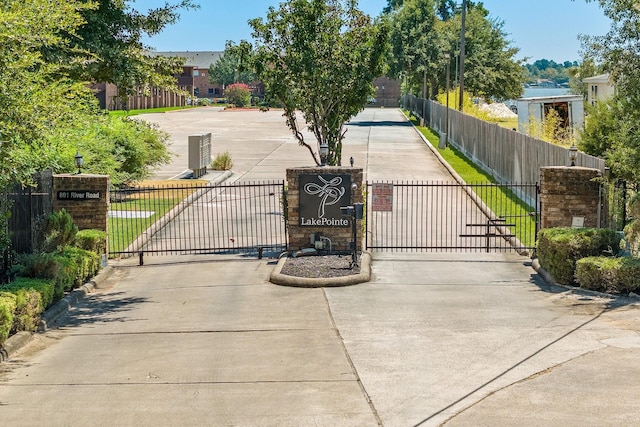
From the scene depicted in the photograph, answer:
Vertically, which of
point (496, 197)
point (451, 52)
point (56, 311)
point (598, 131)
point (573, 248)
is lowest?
point (56, 311)

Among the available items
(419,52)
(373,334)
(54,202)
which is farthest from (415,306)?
(419,52)

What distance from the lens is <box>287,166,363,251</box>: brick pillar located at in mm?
19188

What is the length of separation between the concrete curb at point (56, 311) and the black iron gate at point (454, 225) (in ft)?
18.3

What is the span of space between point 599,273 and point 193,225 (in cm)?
1136

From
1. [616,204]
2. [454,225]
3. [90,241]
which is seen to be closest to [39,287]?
[90,241]

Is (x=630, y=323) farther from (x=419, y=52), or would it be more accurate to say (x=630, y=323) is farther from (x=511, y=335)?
(x=419, y=52)

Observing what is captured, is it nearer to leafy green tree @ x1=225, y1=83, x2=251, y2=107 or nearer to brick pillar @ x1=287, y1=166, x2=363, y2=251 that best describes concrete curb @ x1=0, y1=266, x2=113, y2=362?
brick pillar @ x1=287, y1=166, x2=363, y2=251

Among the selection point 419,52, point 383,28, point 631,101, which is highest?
point 419,52

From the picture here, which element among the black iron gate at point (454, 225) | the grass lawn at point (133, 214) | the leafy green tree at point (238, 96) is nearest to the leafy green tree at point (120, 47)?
the grass lawn at point (133, 214)

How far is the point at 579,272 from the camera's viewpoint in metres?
15.9

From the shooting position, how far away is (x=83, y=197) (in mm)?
19328

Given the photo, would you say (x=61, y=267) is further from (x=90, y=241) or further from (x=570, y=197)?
(x=570, y=197)

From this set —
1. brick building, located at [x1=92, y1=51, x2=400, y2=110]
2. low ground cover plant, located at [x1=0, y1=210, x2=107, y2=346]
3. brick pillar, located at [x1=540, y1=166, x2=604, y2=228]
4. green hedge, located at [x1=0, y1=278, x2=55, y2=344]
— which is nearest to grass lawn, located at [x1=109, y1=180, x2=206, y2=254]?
low ground cover plant, located at [x1=0, y1=210, x2=107, y2=346]

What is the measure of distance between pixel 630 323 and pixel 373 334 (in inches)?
136
